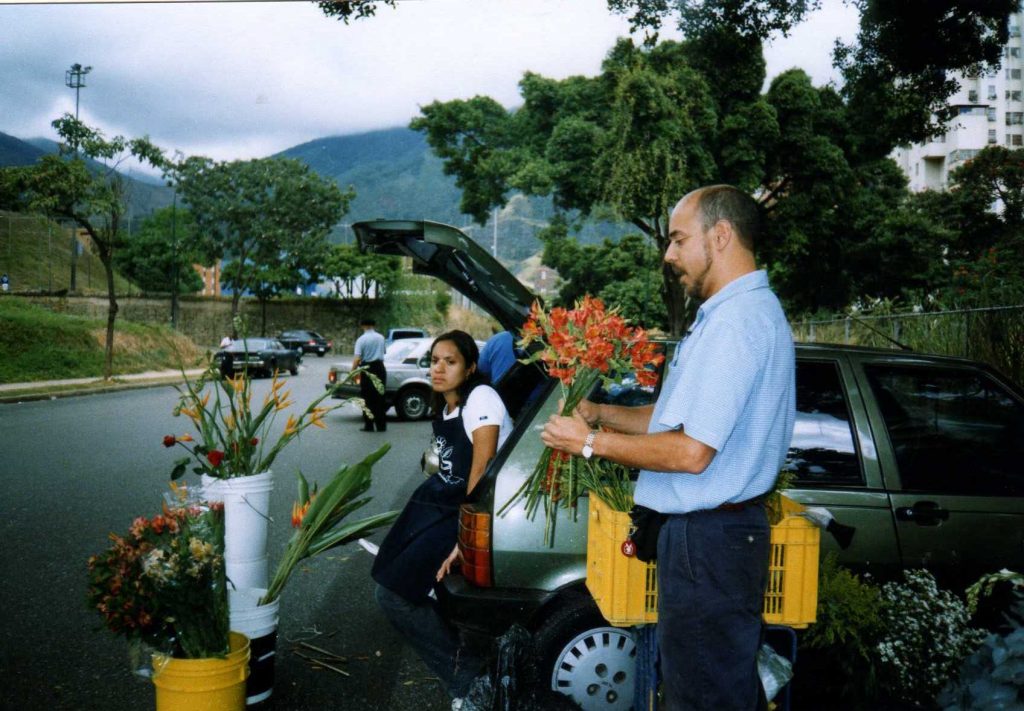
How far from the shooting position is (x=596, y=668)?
136 inches

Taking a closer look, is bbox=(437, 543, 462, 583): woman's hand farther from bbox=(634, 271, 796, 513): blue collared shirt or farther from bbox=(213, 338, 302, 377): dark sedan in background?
bbox=(213, 338, 302, 377): dark sedan in background

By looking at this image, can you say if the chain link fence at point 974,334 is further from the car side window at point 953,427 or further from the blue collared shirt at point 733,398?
the blue collared shirt at point 733,398

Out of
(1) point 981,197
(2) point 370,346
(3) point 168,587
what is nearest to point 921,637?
(3) point 168,587

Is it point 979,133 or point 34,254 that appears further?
point 979,133

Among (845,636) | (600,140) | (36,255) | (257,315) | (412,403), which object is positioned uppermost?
(600,140)

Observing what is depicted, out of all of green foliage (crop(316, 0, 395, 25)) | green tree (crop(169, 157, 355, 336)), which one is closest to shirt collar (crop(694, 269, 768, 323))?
green foliage (crop(316, 0, 395, 25))

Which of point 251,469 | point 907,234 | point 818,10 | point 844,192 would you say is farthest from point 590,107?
point 251,469

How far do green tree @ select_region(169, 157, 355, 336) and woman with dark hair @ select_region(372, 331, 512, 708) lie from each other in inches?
2174

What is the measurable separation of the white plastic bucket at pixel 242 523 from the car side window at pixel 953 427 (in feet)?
9.33

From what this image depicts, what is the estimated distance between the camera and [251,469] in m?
4.19

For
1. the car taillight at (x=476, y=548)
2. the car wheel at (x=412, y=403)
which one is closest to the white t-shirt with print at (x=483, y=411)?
the car taillight at (x=476, y=548)

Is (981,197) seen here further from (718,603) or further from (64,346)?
(718,603)

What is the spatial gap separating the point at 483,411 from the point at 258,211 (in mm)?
58082

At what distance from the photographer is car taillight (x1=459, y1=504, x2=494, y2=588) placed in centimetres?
351
